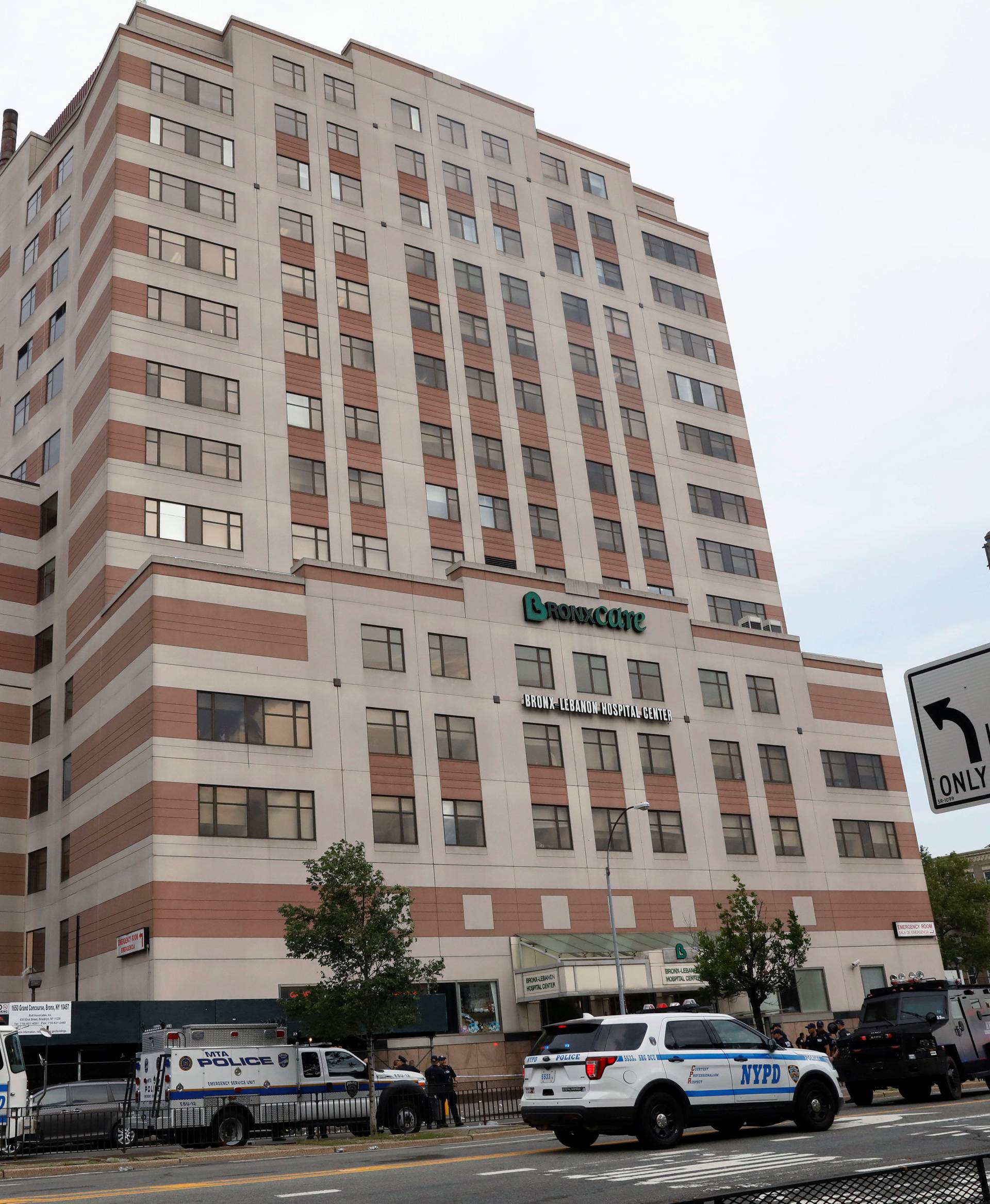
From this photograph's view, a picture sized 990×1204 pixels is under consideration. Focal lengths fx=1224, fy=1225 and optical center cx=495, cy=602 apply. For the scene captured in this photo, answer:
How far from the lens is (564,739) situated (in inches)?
2156

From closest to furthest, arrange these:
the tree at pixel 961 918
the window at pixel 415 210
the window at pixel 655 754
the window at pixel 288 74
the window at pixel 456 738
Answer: the window at pixel 456 738 → the window at pixel 655 754 → the window at pixel 288 74 → the window at pixel 415 210 → the tree at pixel 961 918

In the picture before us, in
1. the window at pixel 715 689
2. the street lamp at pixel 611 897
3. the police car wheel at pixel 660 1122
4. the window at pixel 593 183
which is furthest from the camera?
the window at pixel 593 183

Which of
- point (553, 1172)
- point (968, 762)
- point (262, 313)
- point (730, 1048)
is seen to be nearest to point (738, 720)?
point (262, 313)

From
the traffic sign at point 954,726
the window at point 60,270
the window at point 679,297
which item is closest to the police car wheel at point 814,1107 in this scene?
the traffic sign at point 954,726

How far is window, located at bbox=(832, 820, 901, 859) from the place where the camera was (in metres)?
61.8

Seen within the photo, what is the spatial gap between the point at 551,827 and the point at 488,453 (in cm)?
1978

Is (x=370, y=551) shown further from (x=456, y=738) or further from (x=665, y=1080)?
(x=665, y=1080)

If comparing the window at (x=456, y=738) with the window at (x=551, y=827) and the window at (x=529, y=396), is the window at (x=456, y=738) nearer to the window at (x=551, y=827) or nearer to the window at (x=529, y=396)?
the window at (x=551, y=827)

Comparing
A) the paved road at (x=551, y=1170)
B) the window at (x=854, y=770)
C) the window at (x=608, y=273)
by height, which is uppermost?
the window at (x=608, y=273)

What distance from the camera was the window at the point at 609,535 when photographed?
64125mm

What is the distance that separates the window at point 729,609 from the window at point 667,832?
44.6 ft

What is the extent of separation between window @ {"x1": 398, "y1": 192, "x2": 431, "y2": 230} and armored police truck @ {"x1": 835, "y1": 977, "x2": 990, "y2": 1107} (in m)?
48.0

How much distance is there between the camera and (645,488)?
67375 mm

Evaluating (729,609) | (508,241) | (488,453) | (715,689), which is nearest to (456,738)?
(715,689)
